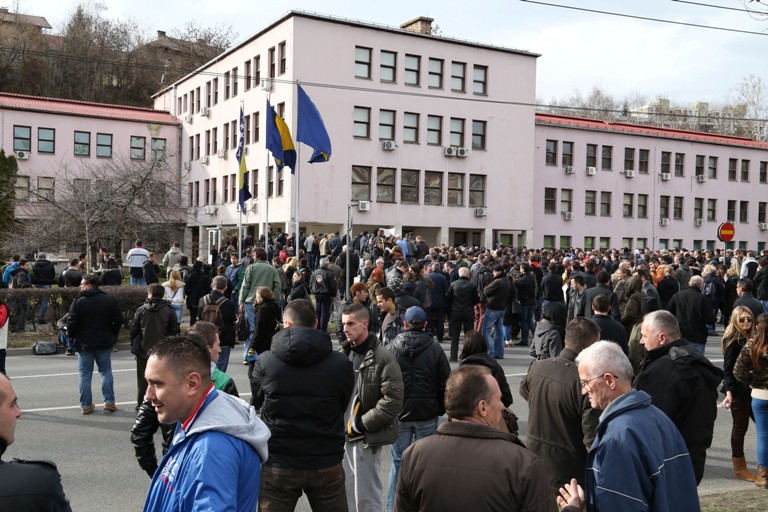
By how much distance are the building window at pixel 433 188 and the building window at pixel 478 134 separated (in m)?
2.97

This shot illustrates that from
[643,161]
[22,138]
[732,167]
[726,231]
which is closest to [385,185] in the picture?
[726,231]

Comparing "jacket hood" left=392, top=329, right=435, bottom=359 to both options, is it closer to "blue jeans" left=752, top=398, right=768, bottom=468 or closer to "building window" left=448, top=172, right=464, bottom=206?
"blue jeans" left=752, top=398, right=768, bottom=468

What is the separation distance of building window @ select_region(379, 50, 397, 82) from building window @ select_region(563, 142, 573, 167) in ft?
43.8

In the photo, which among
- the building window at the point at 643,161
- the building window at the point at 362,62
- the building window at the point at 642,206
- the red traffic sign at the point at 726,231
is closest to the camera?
the red traffic sign at the point at 726,231

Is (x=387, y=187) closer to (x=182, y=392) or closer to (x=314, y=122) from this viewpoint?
(x=314, y=122)

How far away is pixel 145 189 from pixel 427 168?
15332mm

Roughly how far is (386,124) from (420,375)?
33.9 metres

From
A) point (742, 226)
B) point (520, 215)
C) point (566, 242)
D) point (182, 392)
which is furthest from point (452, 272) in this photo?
point (742, 226)

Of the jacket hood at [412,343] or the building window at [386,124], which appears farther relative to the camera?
the building window at [386,124]

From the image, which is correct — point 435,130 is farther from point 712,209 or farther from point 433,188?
point 712,209

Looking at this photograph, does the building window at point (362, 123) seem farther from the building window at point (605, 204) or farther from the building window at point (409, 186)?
the building window at point (605, 204)

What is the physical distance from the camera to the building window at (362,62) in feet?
126

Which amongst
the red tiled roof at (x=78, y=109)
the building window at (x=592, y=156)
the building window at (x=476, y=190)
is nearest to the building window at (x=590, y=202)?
the building window at (x=592, y=156)

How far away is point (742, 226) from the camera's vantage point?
53.3 m
